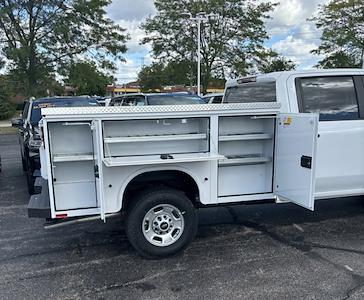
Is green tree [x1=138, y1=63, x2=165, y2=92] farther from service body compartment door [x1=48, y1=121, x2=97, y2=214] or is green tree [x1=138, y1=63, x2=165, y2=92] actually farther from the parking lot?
service body compartment door [x1=48, y1=121, x2=97, y2=214]

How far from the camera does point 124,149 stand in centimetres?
433

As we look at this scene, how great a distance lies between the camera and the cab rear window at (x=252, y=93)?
16.7 ft

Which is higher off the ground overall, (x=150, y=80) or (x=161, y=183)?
(x=150, y=80)

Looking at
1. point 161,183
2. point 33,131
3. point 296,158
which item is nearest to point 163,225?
point 161,183

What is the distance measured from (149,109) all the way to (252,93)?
2.00 metres

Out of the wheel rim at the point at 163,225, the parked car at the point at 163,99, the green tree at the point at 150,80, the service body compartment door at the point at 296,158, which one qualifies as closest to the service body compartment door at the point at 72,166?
the wheel rim at the point at 163,225

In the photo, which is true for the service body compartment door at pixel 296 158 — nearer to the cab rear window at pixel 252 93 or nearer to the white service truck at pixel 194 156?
the white service truck at pixel 194 156

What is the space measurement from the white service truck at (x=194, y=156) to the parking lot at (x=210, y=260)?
447 millimetres

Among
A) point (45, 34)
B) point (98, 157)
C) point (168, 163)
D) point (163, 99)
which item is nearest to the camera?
point (98, 157)

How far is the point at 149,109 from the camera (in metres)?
4.15

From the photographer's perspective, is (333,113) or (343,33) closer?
(333,113)

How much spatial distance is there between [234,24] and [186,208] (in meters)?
28.7

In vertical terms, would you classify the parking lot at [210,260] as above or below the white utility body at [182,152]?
below

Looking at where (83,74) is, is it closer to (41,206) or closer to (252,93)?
(252,93)
